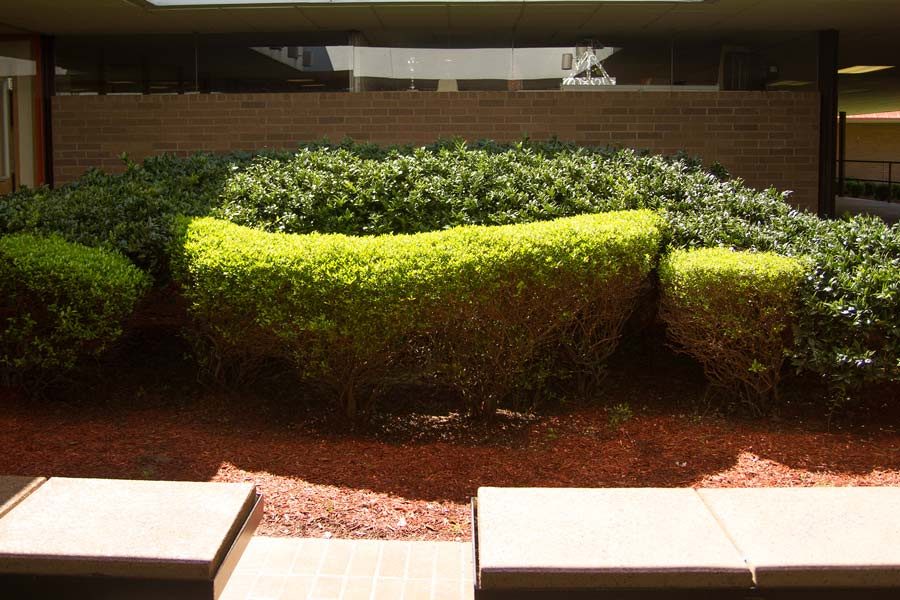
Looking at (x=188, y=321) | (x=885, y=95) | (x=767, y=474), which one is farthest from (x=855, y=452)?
(x=885, y=95)

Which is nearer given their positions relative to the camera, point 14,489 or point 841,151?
point 14,489

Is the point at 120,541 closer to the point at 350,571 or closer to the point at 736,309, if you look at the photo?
the point at 350,571

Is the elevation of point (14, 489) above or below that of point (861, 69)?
below

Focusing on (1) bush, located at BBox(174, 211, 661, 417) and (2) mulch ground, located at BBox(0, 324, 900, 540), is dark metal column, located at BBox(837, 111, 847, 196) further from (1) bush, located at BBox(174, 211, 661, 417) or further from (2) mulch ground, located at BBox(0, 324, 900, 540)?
(1) bush, located at BBox(174, 211, 661, 417)

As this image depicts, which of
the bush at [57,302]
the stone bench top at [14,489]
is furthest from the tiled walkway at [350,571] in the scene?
the bush at [57,302]

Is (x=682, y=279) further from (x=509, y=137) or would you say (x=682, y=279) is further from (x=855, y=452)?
(x=509, y=137)

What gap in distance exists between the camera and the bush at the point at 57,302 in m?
5.53

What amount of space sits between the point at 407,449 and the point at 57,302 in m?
2.23

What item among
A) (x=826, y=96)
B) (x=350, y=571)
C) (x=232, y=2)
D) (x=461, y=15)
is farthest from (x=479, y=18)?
(x=350, y=571)

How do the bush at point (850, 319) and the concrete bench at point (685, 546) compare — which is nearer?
the concrete bench at point (685, 546)

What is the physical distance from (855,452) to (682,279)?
141cm

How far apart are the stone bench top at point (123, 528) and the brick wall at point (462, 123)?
30.4 ft

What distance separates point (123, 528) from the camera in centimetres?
315

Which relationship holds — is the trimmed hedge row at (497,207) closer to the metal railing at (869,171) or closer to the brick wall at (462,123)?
the brick wall at (462,123)
